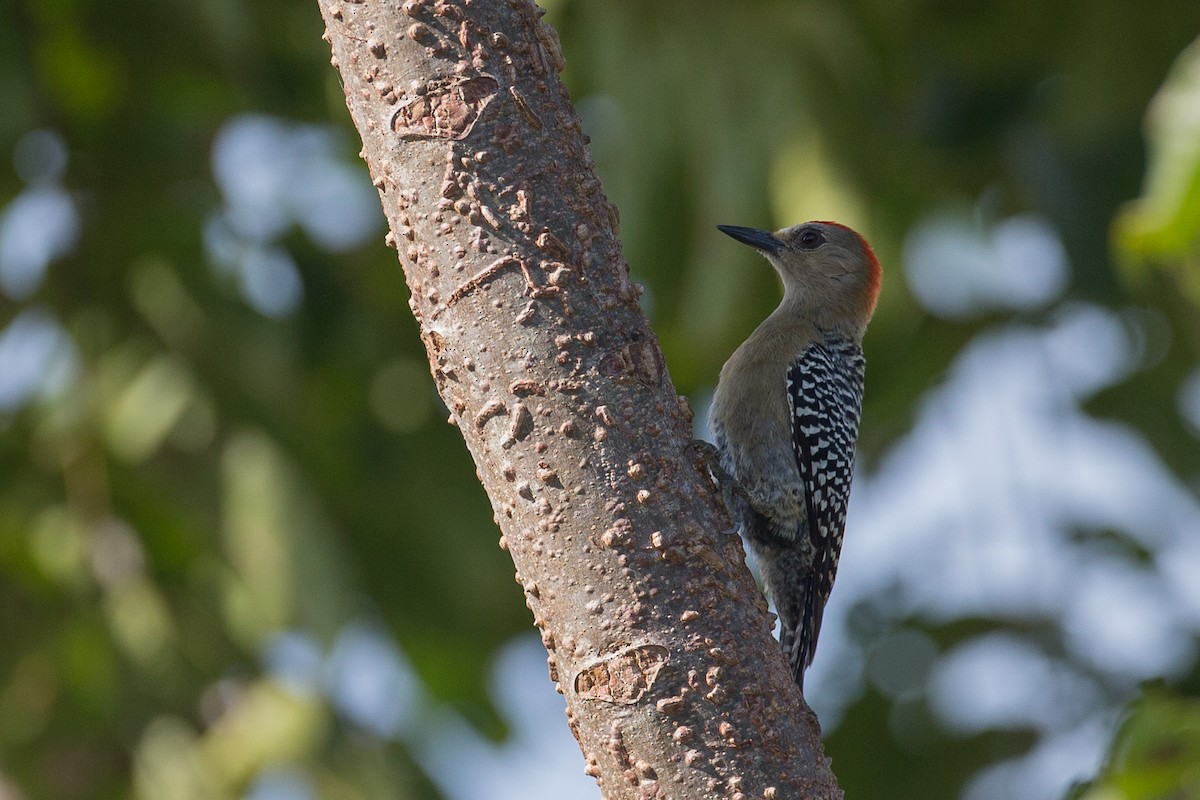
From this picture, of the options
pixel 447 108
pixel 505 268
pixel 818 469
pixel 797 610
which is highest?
pixel 818 469

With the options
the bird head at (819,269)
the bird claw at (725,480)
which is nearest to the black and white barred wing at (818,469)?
the bird claw at (725,480)

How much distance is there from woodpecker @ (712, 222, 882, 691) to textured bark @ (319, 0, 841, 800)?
247 cm

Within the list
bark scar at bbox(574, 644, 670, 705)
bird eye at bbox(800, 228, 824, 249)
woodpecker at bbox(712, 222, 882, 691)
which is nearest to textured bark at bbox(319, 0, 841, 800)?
bark scar at bbox(574, 644, 670, 705)

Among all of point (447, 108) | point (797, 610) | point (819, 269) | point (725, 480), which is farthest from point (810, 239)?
point (447, 108)

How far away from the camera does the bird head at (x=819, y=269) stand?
21.1ft

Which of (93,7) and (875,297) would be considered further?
(93,7)

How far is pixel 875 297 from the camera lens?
6.80 metres

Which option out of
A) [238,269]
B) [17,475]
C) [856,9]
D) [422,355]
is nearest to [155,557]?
[17,475]

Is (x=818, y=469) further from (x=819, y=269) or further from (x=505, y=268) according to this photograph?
(x=505, y=268)

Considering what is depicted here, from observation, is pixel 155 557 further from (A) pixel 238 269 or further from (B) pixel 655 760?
(B) pixel 655 760

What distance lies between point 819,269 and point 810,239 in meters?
0.15

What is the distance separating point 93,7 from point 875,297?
5242 millimetres

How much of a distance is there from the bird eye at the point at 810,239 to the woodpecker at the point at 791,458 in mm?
Answer: 412

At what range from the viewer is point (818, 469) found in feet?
19.0
